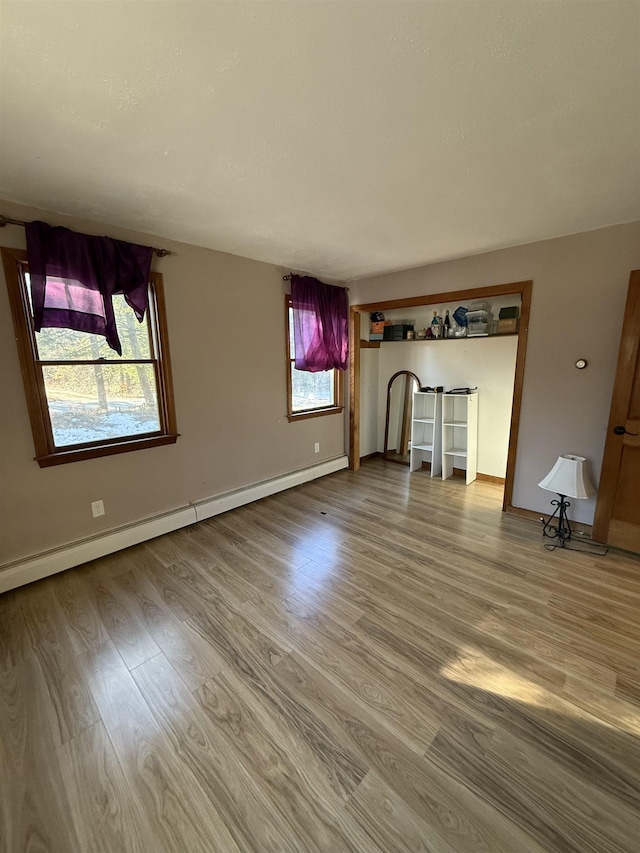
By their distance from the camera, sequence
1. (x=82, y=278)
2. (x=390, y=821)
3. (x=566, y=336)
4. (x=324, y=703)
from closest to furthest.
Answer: (x=390, y=821)
(x=324, y=703)
(x=82, y=278)
(x=566, y=336)

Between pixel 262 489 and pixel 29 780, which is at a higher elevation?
pixel 262 489

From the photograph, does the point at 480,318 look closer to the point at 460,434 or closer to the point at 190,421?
the point at 460,434

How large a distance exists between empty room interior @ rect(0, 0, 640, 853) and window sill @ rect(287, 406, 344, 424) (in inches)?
5.2

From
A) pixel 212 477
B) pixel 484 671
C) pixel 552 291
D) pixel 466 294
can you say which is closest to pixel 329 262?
pixel 466 294

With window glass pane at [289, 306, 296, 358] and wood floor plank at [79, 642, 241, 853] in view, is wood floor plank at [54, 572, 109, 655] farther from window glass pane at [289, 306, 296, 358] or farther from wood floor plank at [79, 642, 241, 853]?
window glass pane at [289, 306, 296, 358]

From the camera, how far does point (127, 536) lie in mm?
2666

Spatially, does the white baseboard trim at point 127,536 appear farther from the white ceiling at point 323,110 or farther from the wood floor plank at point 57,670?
the white ceiling at point 323,110

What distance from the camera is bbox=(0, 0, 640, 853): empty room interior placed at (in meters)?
1.08

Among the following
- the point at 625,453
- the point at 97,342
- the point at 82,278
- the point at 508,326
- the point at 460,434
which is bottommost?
the point at 460,434

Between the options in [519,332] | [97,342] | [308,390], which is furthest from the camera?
[308,390]

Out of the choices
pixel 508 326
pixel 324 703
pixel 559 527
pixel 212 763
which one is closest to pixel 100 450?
pixel 212 763

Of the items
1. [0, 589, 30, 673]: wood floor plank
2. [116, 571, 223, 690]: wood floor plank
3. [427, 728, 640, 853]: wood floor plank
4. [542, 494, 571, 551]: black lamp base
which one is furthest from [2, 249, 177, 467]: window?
[542, 494, 571, 551]: black lamp base

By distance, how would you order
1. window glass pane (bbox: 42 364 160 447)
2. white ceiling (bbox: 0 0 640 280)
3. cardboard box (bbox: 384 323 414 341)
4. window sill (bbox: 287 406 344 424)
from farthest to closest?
cardboard box (bbox: 384 323 414 341)
window sill (bbox: 287 406 344 424)
window glass pane (bbox: 42 364 160 447)
white ceiling (bbox: 0 0 640 280)

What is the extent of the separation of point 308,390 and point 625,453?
2993 mm
